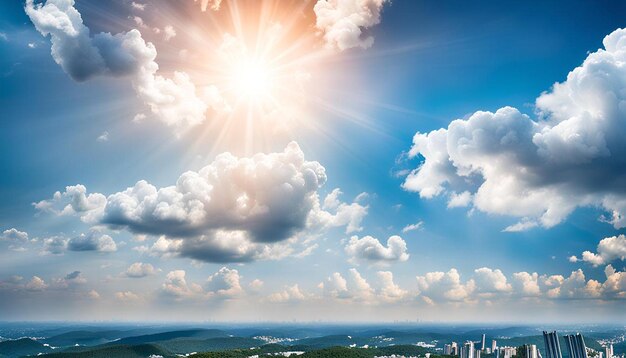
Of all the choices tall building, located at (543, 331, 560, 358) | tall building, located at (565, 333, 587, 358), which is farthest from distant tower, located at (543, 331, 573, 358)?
tall building, located at (565, 333, 587, 358)

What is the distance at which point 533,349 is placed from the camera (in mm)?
191875

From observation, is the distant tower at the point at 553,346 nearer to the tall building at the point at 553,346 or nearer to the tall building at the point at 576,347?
the tall building at the point at 553,346

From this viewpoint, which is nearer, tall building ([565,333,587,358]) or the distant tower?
the distant tower

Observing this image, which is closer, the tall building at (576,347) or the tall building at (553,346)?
the tall building at (553,346)

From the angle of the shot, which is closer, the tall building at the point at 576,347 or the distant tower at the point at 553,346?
the distant tower at the point at 553,346

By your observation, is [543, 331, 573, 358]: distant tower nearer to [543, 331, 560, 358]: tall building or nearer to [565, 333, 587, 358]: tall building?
[543, 331, 560, 358]: tall building

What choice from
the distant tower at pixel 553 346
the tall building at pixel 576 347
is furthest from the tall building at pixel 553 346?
the tall building at pixel 576 347

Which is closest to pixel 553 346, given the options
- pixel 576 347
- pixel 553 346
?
pixel 553 346

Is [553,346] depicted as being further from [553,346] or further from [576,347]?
[576,347]

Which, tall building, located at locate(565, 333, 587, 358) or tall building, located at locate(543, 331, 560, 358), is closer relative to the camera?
tall building, located at locate(543, 331, 560, 358)

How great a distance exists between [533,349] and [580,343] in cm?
2270

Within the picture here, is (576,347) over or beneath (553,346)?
beneath

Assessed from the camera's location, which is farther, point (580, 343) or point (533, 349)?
point (533, 349)

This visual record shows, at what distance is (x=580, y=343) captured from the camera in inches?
6865
